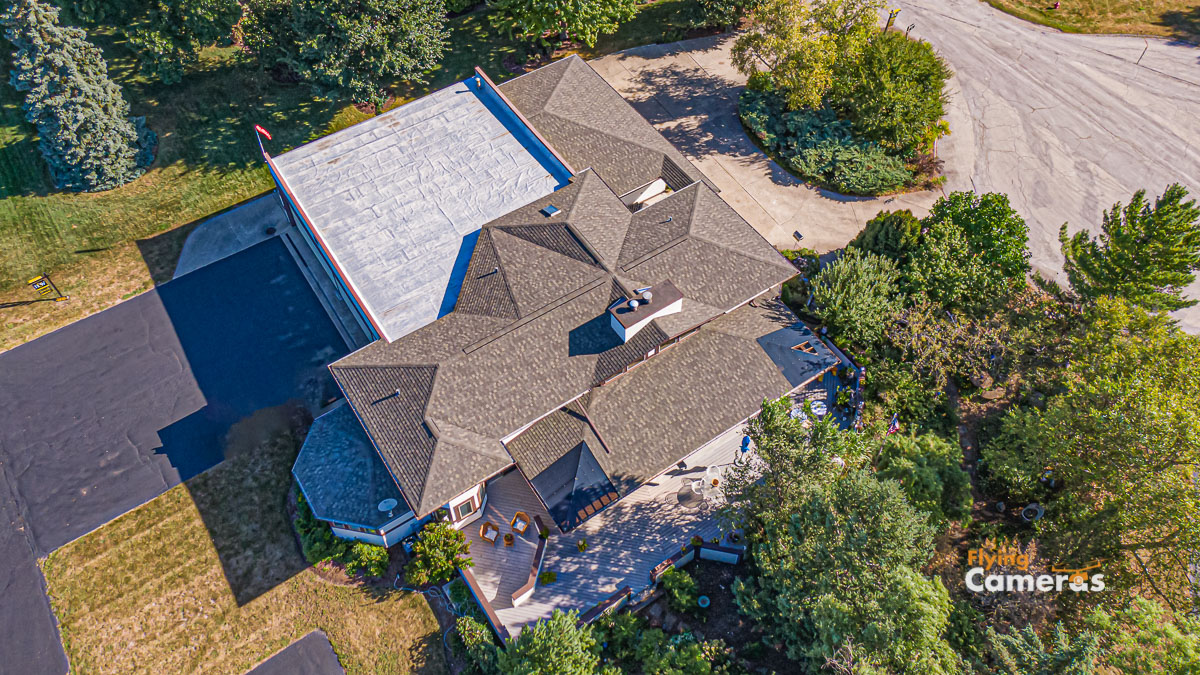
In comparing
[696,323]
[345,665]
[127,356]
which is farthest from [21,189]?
[696,323]

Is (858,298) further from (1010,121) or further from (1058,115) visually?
(1058,115)

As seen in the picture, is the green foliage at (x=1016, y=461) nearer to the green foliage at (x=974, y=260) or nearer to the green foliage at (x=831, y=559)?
the green foliage at (x=831, y=559)

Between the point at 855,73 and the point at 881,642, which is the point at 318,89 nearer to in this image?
the point at 855,73

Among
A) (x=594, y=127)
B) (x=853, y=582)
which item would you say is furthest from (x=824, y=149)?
(x=853, y=582)

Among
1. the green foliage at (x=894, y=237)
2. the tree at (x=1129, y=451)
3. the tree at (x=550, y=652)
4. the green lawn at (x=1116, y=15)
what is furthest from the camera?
the green lawn at (x=1116, y=15)

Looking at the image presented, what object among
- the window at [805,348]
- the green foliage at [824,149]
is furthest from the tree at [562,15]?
the window at [805,348]
